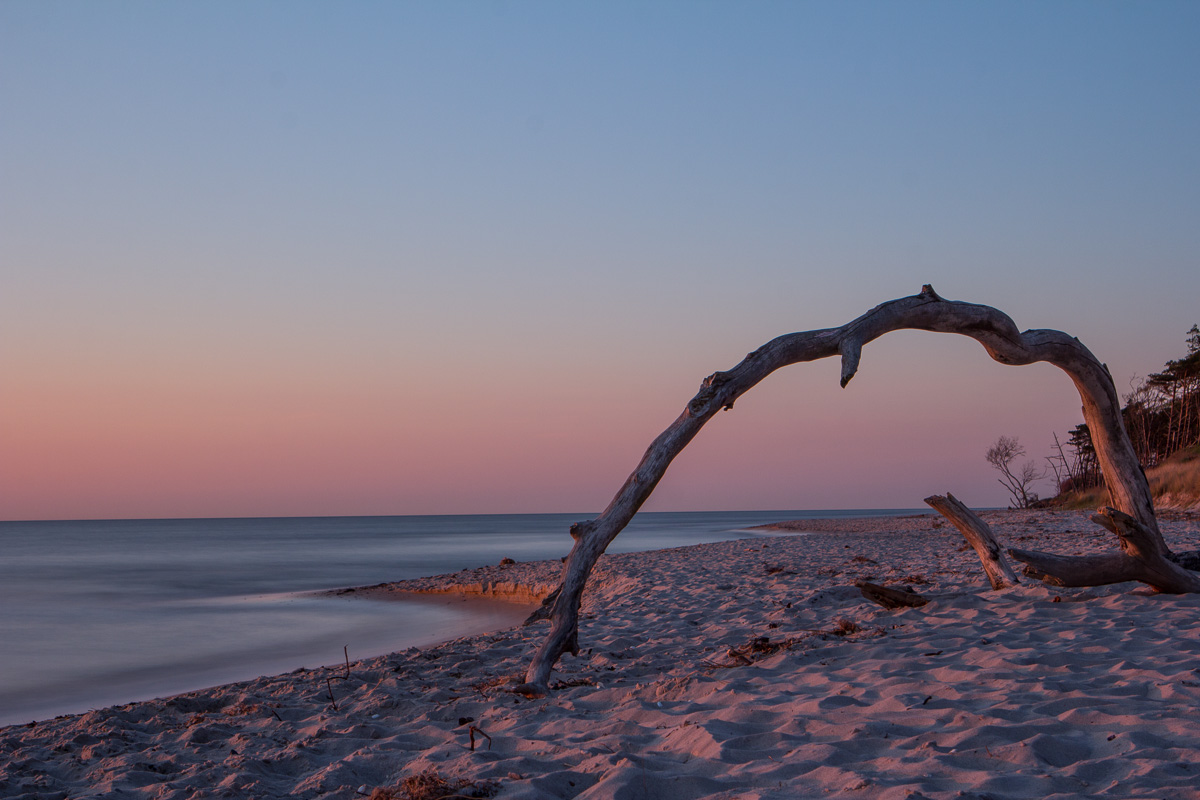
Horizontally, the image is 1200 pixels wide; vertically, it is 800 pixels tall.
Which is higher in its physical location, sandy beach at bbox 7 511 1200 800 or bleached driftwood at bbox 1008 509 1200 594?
bleached driftwood at bbox 1008 509 1200 594

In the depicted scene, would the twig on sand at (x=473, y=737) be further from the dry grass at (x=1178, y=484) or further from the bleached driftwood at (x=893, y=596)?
the dry grass at (x=1178, y=484)

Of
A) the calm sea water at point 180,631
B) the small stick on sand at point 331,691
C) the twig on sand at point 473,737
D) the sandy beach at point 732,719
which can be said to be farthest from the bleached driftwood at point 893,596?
the calm sea water at point 180,631

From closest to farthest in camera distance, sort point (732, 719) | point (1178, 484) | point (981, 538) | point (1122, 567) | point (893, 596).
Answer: point (732, 719), point (1122, 567), point (893, 596), point (981, 538), point (1178, 484)

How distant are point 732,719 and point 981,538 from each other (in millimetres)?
4047

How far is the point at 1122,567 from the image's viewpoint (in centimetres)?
598

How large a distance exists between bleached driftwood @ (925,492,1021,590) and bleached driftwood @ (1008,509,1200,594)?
458 millimetres

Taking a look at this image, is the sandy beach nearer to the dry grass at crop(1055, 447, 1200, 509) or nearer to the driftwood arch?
the driftwood arch

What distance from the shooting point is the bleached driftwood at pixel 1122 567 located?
580cm

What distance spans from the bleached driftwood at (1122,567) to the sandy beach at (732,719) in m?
0.17

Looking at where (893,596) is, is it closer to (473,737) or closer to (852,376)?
(852,376)

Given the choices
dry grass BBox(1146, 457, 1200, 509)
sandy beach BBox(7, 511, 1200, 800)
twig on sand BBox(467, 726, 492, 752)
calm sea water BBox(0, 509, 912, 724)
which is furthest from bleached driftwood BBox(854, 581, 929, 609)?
dry grass BBox(1146, 457, 1200, 509)

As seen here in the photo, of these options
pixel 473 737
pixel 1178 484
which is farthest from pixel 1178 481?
pixel 473 737

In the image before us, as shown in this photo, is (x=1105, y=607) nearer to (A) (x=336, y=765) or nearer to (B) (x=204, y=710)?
(A) (x=336, y=765)

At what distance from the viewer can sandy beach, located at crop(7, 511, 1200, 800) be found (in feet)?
9.87
